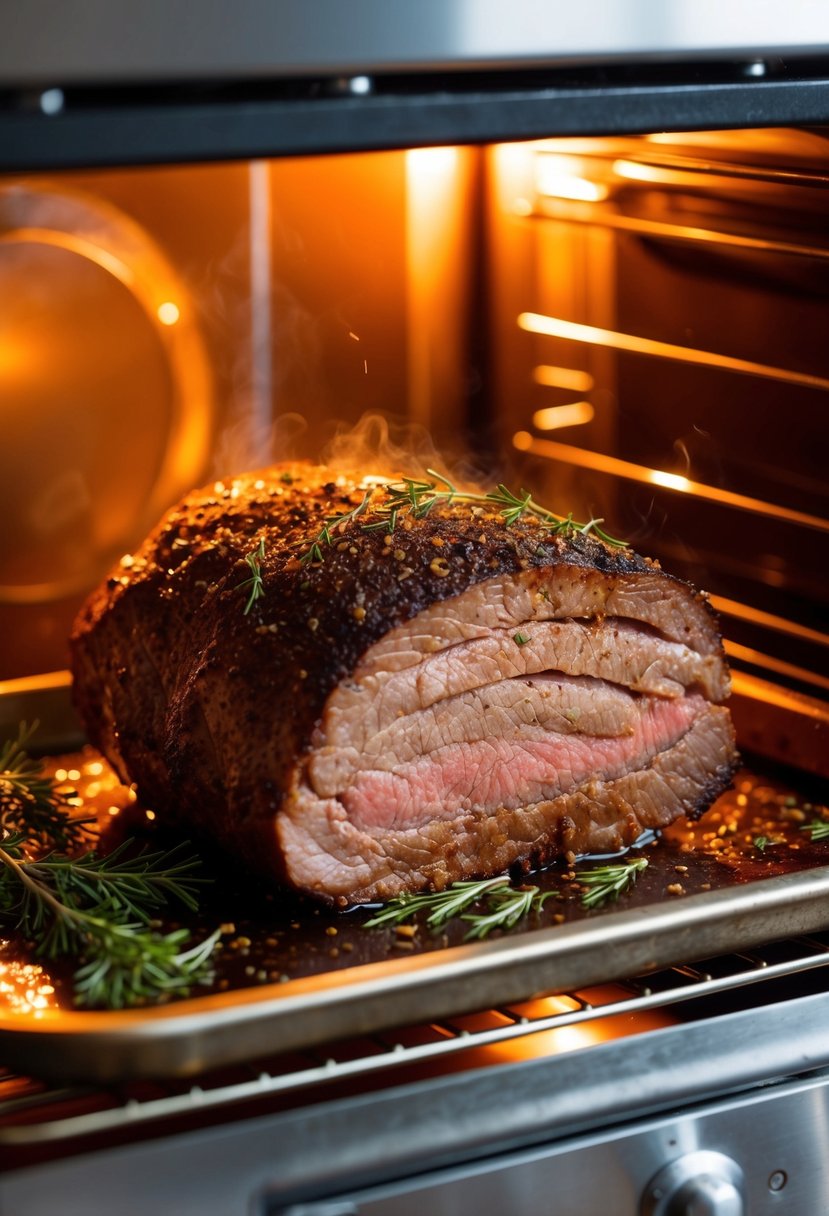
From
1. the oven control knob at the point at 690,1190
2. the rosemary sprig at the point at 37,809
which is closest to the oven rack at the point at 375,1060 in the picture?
the oven control knob at the point at 690,1190

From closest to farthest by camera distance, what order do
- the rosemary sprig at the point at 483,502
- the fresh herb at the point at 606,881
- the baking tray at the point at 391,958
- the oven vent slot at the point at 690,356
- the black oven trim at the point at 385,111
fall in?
the black oven trim at the point at 385,111
the baking tray at the point at 391,958
the fresh herb at the point at 606,881
the rosemary sprig at the point at 483,502
the oven vent slot at the point at 690,356

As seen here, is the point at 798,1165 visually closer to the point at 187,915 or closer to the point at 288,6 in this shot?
the point at 187,915

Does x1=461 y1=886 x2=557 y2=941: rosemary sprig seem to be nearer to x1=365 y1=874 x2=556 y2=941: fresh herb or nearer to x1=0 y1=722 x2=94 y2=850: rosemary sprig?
x1=365 y1=874 x2=556 y2=941: fresh herb

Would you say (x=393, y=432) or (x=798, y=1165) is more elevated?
(x=393, y=432)

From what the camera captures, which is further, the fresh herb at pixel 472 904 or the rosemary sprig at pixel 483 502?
the rosemary sprig at pixel 483 502

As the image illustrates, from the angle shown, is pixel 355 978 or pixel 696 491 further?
pixel 696 491

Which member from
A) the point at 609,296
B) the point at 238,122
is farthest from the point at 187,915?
the point at 609,296

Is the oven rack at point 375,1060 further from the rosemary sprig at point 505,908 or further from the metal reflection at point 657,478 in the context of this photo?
the metal reflection at point 657,478

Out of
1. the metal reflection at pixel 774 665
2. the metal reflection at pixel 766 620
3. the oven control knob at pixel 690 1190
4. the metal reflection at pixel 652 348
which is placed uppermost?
the metal reflection at pixel 652 348
